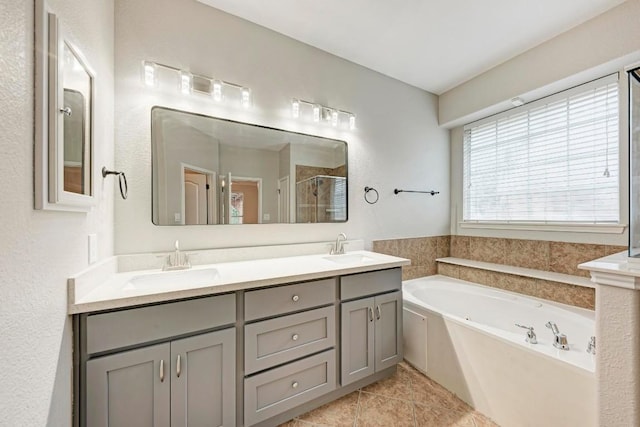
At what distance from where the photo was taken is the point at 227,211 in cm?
185

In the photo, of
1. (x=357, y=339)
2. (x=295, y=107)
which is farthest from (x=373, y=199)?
(x=357, y=339)

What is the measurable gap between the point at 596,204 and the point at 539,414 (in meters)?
1.70

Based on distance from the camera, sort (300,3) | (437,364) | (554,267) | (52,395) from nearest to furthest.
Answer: (52,395) < (300,3) < (437,364) < (554,267)

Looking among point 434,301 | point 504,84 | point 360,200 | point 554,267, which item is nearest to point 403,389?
point 434,301

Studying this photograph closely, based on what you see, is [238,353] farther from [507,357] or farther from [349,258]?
[507,357]

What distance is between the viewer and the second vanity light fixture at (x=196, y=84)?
5.24ft

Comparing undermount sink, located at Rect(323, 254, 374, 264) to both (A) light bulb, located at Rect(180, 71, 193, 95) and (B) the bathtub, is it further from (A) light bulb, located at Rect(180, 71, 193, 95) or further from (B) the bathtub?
(A) light bulb, located at Rect(180, 71, 193, 95)

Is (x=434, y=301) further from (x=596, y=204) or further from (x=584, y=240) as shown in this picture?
(x=596, y=204)

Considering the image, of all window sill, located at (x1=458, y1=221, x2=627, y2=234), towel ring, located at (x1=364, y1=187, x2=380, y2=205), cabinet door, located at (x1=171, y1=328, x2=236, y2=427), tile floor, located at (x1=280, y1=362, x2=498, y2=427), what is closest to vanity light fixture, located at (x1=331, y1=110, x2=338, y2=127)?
towel ring, located at (x1=364, y1=187, x2=380, y2=205)

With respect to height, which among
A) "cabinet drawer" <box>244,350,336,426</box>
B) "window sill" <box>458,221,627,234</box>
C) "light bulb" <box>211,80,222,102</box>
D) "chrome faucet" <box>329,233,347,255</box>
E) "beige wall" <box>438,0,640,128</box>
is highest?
"beige wall" <box>438,0,640,128</box>

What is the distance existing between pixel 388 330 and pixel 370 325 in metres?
0.19

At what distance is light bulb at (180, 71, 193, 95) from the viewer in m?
1.68

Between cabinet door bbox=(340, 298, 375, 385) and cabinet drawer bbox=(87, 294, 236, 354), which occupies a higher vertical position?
cabinet drawer bbox=(87, 294, 236, 354)

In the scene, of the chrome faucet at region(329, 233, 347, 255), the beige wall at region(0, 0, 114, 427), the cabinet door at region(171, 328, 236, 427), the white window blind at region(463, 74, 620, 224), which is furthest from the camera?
the chrome faucet at region(329, 233, 347, 255)
